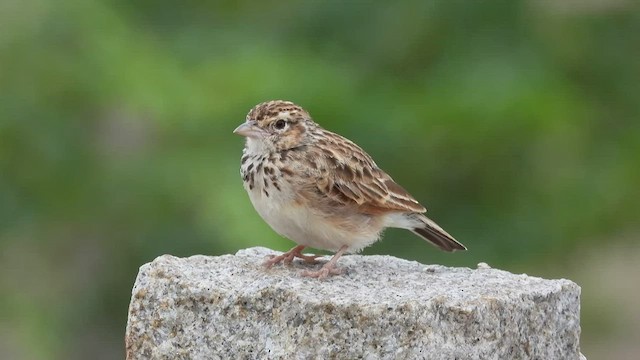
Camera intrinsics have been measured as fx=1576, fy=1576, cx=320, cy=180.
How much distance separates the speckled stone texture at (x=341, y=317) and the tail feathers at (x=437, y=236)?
0.52 metres

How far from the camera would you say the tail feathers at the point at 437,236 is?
4.37 meters

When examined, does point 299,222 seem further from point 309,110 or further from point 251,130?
point 309,110

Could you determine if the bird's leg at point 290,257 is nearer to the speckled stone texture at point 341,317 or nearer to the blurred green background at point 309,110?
the speckled stone texture at point 341,317

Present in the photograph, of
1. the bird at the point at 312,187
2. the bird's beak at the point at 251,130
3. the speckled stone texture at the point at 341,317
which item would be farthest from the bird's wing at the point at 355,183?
the speckled stone texture at the point at 341,317

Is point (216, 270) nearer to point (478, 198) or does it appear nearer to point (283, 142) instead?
point (283, 142)

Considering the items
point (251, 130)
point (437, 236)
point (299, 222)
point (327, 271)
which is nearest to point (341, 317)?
point (327, 271)

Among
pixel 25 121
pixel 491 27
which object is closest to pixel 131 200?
pixel 25 121

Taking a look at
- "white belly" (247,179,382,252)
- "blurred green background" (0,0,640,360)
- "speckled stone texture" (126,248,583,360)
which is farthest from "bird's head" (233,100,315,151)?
"blurred green background" (0,0,640,360)

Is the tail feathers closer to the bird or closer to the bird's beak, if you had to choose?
the bird

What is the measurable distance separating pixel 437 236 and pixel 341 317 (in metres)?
0.95

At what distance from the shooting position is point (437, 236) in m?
4.41

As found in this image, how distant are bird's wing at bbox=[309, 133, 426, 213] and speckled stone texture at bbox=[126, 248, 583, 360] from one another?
313 millimetres

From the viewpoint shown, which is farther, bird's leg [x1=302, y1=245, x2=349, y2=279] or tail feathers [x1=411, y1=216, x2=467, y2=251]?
tail feathers [x1=411, y1=216, x2=467, y2=251]

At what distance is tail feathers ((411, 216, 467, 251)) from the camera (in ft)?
14.3
